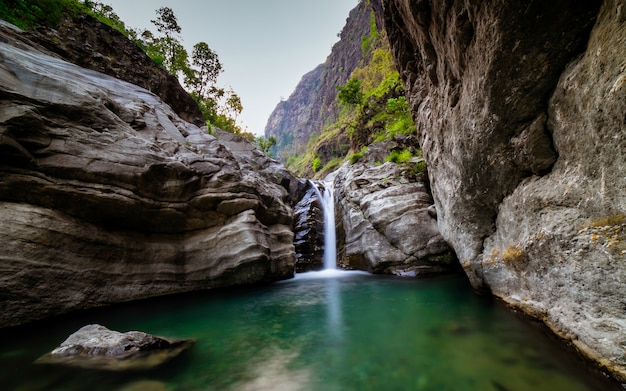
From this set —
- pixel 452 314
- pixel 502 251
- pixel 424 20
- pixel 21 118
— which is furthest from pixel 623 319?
pixel 21 118

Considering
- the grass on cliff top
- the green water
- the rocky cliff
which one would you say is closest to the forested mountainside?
the rocky cliff

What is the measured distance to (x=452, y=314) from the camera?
545 centimetres

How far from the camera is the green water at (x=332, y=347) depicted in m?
3.22

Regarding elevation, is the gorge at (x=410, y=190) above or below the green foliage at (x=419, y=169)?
below

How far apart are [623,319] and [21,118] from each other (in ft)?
33.7

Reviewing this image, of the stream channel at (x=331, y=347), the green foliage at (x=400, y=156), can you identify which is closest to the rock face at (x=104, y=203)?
the stream channel at (x=331, y=347)

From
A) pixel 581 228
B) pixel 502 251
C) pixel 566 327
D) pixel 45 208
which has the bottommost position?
pixel 566 327

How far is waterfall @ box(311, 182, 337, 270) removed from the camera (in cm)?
1284

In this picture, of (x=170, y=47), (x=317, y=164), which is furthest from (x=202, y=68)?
(x=317, y=164)

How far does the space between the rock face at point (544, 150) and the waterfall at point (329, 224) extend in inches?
292

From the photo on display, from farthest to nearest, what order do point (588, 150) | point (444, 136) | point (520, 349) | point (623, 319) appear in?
point (444, 136) → point (520, 349) → point (588, 150) → point (623, 319)

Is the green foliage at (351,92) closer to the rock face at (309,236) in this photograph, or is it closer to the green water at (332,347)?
the rock face at (309,236)

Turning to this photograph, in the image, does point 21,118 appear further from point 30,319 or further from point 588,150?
point 588,150

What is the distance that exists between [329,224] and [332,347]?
10.4 meters
